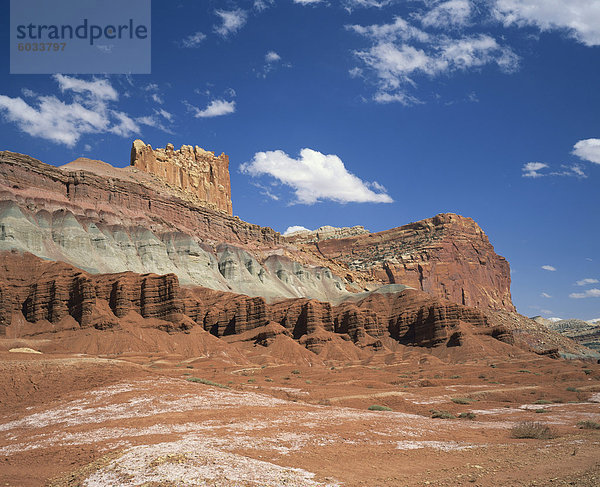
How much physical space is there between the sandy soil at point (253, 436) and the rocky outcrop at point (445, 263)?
5086 inches

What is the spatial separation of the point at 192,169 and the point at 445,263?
95.8 meters

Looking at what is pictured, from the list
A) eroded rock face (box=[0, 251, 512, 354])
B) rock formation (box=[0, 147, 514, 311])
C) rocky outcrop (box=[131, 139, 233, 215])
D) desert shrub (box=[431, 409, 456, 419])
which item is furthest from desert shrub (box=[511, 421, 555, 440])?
rocky outcrop (box=[131, 139, 233, 215])

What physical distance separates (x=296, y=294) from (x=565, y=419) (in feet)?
307

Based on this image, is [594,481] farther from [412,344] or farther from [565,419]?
[412,344]

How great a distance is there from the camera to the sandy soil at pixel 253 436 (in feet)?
33.8

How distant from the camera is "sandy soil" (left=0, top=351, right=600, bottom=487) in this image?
10.3 meters

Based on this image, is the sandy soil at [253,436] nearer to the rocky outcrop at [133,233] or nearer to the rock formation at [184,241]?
the rocky outcrop at [133,233]

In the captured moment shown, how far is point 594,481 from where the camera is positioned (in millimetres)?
9578

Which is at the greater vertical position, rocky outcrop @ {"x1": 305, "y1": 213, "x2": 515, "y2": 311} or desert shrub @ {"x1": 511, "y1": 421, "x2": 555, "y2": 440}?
rocky outcrop @ {"x1": 305, "y1": 213, "x2": 515, "y2": 311}

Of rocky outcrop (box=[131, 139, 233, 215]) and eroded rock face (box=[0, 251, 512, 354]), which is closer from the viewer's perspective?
eroded rock face (box=[0, 251, 512, 354])

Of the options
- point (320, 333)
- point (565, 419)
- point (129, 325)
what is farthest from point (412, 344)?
point (565, 419)

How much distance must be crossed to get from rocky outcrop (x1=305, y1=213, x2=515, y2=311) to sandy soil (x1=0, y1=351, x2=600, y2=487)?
424 ft

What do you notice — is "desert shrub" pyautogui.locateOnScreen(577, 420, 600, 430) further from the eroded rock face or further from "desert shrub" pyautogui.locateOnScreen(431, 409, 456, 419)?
the eroded rock face

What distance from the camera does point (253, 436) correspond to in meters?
14.3
